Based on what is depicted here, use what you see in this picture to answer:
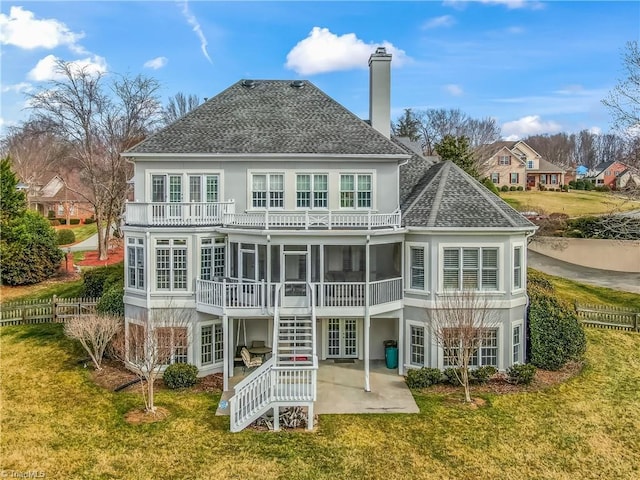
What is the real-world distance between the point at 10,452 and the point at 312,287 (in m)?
9.50

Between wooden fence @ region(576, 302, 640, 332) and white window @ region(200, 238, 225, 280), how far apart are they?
1878 centimetres

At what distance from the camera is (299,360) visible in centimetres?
1516

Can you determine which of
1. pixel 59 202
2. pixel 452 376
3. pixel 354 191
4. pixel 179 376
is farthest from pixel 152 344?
pixel 59 202

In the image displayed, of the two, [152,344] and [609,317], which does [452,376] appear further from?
[609,317]

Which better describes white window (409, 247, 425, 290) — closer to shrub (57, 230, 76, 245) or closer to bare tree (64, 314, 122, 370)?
bare tree (64, 314, 122, 370)

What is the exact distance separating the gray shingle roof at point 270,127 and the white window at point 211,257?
3.64m

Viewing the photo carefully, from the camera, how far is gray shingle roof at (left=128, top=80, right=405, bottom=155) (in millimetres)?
17828

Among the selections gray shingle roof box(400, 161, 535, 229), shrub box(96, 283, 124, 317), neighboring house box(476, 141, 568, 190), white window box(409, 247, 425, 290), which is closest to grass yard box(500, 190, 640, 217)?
neighboring house box(476, 141, 568, 190)

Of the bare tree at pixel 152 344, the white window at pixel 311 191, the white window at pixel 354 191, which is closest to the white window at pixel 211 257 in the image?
the bare tree at pixel 152 344

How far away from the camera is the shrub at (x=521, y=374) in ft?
50.4

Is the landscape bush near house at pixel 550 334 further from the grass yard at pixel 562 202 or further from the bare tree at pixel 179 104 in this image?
the bare tree at pixel 179 104

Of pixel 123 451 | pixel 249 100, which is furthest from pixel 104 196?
pixel 123 451

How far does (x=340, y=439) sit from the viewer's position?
12.1 m

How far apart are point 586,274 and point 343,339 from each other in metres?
28.7
